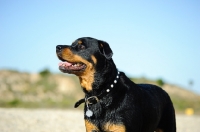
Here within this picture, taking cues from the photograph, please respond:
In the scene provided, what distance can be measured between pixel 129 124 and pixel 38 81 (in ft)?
142

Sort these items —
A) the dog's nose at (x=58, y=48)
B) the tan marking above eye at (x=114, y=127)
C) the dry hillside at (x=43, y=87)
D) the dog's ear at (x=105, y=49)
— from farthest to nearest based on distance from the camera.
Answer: the dry hillside at (x=43, y=87) < the dog's nose at (x=58, y=48) < the dog's ear at (x=105, y=49) < the tan marking above eye at (x=114, y=127)

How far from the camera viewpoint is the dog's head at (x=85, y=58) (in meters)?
5.36

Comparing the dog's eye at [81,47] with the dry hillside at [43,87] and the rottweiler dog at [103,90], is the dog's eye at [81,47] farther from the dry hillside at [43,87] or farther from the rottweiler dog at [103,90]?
the dry hillside at [43,87]

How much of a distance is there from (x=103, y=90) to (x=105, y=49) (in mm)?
644

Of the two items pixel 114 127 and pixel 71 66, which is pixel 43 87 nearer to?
pixel 71 66

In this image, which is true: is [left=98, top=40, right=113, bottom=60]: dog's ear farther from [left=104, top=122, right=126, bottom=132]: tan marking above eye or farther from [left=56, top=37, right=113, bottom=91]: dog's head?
[left=104, top=122, right=126, bottom=132]: tan marking above eye

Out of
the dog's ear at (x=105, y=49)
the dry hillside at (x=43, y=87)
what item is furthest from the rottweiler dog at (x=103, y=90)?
the dry hillside at (x=43, y=87)

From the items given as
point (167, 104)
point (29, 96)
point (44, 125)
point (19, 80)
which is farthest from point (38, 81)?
point (167, 104)

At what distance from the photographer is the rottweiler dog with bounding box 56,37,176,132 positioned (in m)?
5.18

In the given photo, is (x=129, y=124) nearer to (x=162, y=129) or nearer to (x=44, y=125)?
(x=162, y=129)

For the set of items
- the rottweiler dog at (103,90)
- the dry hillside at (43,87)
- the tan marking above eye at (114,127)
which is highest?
the rottweiler dog at (103,90)

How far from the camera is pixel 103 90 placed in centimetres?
534

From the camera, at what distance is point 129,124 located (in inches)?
202

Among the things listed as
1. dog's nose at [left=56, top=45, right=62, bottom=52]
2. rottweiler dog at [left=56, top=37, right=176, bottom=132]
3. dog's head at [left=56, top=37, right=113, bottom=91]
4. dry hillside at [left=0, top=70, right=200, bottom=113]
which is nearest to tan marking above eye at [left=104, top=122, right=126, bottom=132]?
rottweiler dog at [left=56, top=37, right=176, bottom=132]
